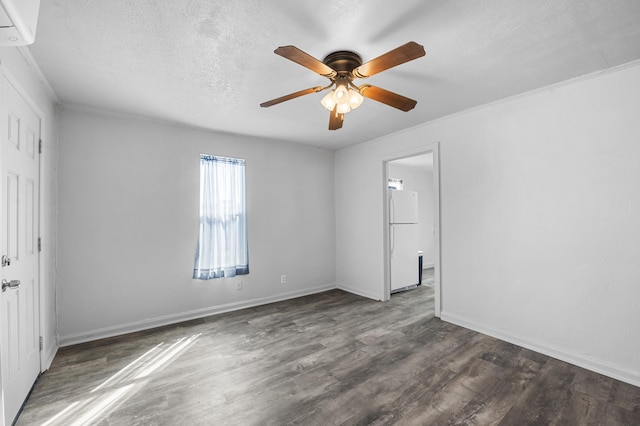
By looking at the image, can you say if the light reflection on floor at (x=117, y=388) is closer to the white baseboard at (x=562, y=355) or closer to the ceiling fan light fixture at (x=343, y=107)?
the ceiling fan light fixture at (x=343, y=107)

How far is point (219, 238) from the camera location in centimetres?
388

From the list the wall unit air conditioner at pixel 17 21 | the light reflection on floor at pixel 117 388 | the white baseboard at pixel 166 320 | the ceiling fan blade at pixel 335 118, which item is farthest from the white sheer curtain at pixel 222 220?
the wall unit air conditioner at pixel 17 21

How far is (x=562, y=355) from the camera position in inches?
101

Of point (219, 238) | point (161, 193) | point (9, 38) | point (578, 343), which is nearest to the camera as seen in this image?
point (9, 38)

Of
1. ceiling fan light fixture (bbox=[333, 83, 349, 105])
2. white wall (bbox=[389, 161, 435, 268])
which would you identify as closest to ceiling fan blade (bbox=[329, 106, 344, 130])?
ceiling fan light fixture (bbox=[333, 83, 349, 105])

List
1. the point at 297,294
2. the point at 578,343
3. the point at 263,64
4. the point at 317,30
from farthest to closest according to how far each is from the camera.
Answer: the point at 297,294 < the point at 578,343 < the point at 263,64 < the point at 317,30

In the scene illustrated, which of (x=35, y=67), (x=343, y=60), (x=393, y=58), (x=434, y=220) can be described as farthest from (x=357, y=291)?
(x=35, y=67)

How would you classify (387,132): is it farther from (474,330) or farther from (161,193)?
(161,193)

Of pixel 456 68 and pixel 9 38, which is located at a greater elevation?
pixel 456 68

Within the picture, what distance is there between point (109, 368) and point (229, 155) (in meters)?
2.75

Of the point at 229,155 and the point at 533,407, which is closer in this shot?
the point at 533,407

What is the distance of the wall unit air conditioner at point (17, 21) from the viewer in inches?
37.2

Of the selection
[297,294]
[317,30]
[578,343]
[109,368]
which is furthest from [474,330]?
[109,368]

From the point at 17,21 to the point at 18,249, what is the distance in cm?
173
